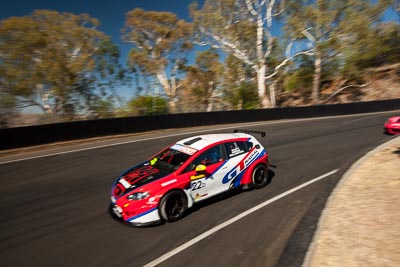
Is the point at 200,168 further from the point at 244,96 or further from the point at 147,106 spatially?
→ the point at 244,96

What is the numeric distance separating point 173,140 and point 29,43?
1863 centimetres

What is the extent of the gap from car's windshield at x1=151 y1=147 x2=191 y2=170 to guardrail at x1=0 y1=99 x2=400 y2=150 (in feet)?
30.6

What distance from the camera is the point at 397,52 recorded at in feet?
142

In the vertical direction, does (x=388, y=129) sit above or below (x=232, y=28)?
below

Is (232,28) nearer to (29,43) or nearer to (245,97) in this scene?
(245,97)

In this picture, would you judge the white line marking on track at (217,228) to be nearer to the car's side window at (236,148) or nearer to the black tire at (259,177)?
the black tire at (259,177)

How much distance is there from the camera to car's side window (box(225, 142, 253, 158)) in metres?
7.99

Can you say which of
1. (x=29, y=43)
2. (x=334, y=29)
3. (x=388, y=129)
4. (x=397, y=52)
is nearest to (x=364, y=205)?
(x=388, y=129)

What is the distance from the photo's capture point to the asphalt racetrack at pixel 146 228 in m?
5.46

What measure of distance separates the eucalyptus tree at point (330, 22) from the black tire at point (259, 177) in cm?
3065

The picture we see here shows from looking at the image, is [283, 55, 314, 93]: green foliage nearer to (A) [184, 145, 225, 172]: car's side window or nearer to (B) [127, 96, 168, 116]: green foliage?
(B) [127, 96, 168, 116]: green foliage

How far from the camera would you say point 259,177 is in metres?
8.59

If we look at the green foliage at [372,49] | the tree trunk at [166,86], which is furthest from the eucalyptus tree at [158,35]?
the green foliage at [372,49]

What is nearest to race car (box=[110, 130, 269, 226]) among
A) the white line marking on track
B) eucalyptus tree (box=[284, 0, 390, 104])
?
the white line marking on track
